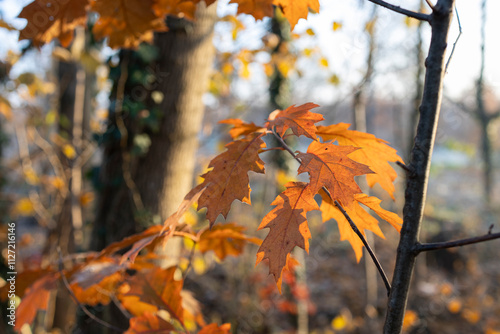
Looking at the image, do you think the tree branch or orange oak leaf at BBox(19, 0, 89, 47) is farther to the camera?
orange oak leaf at BBox(19, 0, 89, 47)

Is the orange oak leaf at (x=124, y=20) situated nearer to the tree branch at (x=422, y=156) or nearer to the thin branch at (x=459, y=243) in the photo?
the tree branch at (x=422, y=156)

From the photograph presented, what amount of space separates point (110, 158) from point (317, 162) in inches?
75.5

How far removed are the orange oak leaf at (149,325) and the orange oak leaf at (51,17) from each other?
951 mm

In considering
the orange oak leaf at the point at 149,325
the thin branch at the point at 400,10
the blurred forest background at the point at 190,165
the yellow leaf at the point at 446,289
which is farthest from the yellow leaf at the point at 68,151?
the yellow leaf at the point at 446,289

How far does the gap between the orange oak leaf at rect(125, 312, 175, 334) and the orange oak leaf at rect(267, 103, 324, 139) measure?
595mm

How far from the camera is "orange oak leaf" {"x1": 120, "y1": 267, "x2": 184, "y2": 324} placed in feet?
3.10

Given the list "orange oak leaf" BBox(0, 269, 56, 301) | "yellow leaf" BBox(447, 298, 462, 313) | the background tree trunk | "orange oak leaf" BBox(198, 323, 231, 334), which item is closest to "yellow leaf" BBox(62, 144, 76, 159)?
the background tree trunk

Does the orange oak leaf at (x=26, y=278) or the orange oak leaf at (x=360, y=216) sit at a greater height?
the orange oak leaf at (x=360, y=216)

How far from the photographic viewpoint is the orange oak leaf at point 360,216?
70cm

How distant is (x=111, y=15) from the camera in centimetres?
111

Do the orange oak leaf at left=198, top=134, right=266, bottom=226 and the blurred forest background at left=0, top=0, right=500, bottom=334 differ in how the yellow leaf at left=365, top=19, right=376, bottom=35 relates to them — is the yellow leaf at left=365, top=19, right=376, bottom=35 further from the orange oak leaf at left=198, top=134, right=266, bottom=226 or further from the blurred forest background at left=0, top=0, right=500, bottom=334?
the orange oak leaf at left=198, top=134, right=266, bottom=226

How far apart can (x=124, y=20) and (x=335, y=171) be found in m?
0.95

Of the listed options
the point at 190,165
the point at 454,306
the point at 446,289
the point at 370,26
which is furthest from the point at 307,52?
the point at 446,289

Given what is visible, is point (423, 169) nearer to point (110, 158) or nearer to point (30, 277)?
point (30, 277)
